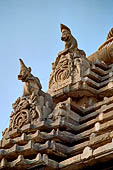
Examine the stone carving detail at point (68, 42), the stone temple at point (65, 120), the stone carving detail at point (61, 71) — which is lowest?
the stone temple at point (65, 120)

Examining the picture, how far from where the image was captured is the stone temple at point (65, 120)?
11.5 meters

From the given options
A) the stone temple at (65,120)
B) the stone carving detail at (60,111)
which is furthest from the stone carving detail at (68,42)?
the stone carving detail at (60,111)

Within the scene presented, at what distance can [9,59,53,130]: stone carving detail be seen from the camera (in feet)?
44.3

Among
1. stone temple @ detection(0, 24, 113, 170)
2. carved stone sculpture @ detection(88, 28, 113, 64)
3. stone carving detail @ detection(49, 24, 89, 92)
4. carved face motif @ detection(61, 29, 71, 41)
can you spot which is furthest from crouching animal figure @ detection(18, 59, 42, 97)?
carved stone sculpture @ detection(88, 28, 113, 64)

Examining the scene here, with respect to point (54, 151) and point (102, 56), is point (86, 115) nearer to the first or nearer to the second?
point (54, 151)

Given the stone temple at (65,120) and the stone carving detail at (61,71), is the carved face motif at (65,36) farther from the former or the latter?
the stone carving detail at (61,71)

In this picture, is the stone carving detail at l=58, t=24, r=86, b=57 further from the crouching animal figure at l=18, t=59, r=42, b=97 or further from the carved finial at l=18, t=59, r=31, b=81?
the crouching animal figure at l=18, t=59, r=42, b=97

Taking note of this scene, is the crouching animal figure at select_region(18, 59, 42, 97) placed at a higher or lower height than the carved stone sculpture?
lower

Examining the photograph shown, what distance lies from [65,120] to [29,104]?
4.73ft

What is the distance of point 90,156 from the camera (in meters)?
11.0

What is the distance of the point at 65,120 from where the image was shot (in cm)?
1304

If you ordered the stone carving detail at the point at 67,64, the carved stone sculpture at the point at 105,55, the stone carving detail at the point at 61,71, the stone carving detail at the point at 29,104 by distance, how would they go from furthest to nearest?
the carved stone sculpture at the point at 105,55 < the stone carving detail at the point at 61,71 < the stone carving detail at the point at 67,64 < the stone carving detail at the point at 29,104

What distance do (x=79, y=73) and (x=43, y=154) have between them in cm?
428

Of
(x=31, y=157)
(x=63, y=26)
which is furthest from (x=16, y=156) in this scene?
(x=63, y=26)
